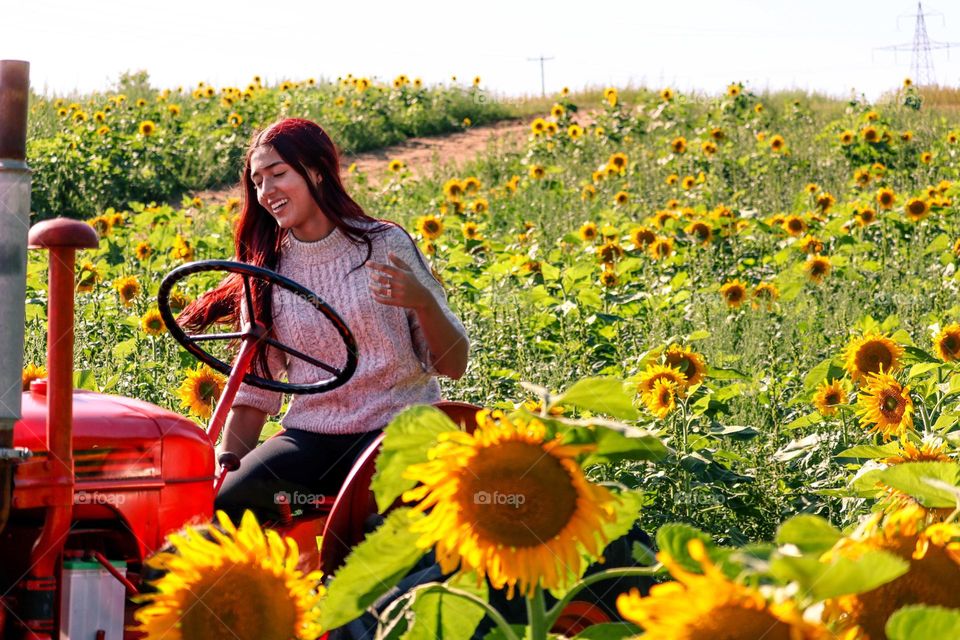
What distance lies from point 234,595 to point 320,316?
227cm

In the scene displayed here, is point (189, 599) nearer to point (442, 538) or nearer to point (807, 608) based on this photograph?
point (442, 538)

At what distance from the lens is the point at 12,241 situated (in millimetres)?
1252

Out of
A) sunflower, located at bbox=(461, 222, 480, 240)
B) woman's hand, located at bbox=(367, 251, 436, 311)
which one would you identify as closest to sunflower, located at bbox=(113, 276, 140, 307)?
sunflower, located at bbox=(461, 222, 480, 240)

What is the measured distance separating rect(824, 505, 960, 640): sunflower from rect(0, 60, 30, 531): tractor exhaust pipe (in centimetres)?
81

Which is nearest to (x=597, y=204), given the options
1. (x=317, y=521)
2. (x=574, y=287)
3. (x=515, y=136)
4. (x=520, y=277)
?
(x=520, y=277)

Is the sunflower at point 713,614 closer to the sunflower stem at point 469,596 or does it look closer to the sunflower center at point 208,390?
the sunflower stem at point 469,596

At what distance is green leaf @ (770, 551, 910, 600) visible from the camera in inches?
24.9

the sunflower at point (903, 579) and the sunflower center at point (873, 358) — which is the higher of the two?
the sunflower at point (903, 579)

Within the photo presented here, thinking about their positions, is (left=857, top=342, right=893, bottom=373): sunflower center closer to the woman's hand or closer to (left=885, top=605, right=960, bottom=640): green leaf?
the woman's hand

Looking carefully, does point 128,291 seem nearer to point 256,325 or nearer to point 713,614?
point 256,325

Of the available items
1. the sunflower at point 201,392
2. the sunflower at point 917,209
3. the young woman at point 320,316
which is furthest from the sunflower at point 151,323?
the sunflower at point 917,209

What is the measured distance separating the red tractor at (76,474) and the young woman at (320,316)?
42 cm

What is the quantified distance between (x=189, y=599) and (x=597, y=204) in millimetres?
8574

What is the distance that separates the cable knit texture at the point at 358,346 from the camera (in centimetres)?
293
